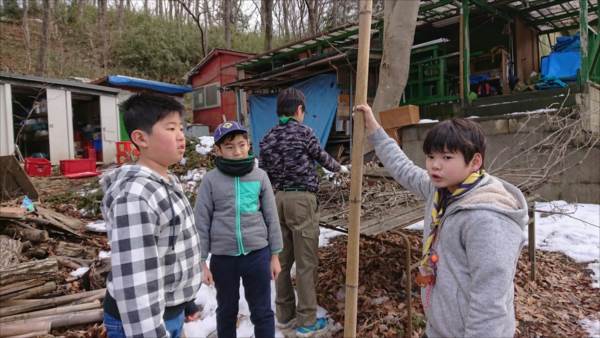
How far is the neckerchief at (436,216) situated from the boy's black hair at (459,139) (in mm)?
92

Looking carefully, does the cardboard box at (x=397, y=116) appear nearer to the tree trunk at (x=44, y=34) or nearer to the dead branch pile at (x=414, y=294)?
the dead branch pile at (x=414, y=294)

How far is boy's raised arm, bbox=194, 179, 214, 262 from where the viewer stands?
266 centimetres

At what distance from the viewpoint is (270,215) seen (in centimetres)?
279

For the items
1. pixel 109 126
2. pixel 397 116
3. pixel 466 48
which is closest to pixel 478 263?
pixel 397 116

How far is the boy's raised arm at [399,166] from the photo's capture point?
202 centimetres

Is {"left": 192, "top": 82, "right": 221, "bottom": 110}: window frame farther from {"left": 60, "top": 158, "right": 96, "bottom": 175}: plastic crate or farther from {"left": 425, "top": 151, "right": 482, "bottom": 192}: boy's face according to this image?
{"left": 425, "top": 151, "right": 482, "bottom": 192}: boy's face

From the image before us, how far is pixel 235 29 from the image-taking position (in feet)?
90.5

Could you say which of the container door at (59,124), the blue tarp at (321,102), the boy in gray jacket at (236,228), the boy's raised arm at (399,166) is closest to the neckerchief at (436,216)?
the boy's raised arm at (399,166)

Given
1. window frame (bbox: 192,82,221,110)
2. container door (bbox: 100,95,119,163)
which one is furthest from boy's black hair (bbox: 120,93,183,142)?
window frame (bbox: 192,82,221,110)

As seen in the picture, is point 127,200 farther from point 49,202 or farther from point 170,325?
point 49,202

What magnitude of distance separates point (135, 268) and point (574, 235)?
21.8ft

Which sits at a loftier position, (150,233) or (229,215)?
(150,233)

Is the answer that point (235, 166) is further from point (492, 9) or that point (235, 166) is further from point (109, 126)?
point (109, 126)

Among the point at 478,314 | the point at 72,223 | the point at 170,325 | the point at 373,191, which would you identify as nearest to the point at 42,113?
the point at 72,223
